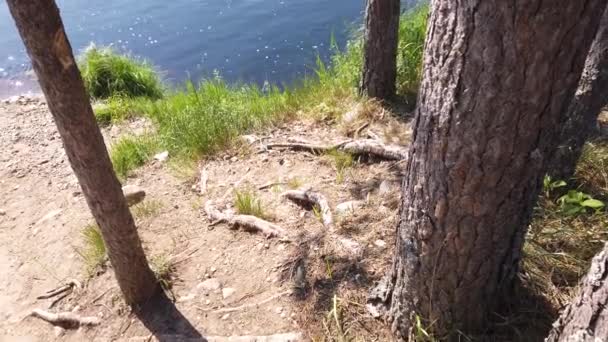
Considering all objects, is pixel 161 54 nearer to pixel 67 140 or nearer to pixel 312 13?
pixel 312 13

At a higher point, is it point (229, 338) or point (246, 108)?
point (246, 108)

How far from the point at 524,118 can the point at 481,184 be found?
0.28m

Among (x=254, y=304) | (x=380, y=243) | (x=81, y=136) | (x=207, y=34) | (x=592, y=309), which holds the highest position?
(x=81, y=136)

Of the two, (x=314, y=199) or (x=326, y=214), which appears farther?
(x=314, y=199)

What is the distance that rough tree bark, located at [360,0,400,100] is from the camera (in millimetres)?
4332

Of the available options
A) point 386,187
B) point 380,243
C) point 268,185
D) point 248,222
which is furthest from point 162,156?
point 380,243

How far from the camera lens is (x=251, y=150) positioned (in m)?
4.57

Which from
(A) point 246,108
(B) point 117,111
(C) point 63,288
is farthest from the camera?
(B) point 117,111

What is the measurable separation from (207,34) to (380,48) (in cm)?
697

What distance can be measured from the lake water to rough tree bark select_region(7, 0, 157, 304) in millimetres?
6401

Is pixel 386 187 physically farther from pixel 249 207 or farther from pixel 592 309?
pixel 592 309

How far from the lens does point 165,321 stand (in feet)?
9.07

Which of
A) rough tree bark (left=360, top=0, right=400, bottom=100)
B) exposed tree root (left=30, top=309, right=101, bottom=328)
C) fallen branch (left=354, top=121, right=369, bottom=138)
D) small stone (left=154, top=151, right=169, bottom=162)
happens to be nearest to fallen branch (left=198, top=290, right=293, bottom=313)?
exposed tree root (left=30, top=309, right=101, bottom=328)

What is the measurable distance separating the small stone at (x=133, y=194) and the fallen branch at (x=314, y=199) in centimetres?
145
